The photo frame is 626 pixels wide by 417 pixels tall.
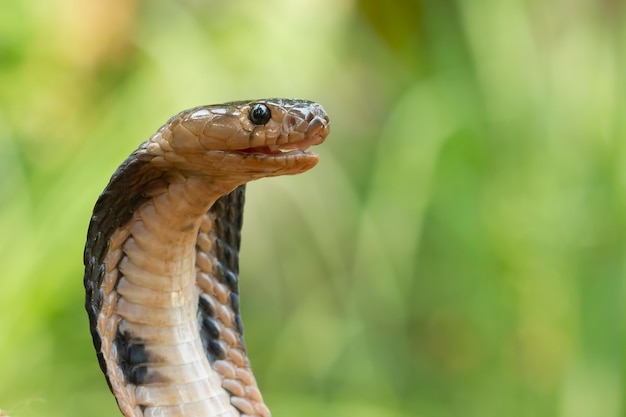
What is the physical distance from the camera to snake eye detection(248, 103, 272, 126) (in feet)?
2.27

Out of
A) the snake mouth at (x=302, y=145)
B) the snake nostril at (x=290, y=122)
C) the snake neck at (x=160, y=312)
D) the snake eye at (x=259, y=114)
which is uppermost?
the snake eye at (x=259, y=114)

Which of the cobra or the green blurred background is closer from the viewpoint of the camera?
the cobra

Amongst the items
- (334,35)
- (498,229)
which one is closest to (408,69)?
(334,35)

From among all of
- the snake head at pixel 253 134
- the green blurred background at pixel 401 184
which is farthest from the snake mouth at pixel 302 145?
the green blurred background at pixel 401 184

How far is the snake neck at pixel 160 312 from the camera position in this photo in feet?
2.51

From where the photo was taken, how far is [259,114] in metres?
0.69

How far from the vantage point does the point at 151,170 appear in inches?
30.0

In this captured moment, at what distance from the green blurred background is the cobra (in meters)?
1.00

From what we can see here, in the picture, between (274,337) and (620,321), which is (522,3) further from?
(274,337)

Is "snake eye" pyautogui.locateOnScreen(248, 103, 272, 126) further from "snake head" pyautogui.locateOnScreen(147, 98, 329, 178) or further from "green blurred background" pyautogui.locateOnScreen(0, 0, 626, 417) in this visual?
"green blurred background" pyautogui.locateOnScreen(0, 0, 626, 417)

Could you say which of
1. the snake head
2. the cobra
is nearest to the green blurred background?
the cobra

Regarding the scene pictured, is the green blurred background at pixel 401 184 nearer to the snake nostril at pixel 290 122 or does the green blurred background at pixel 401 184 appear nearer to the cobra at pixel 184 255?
the cobra at pixel 184 255

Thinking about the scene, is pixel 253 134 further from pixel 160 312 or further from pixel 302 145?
pixel 160 312

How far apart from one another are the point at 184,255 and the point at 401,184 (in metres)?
1.29
